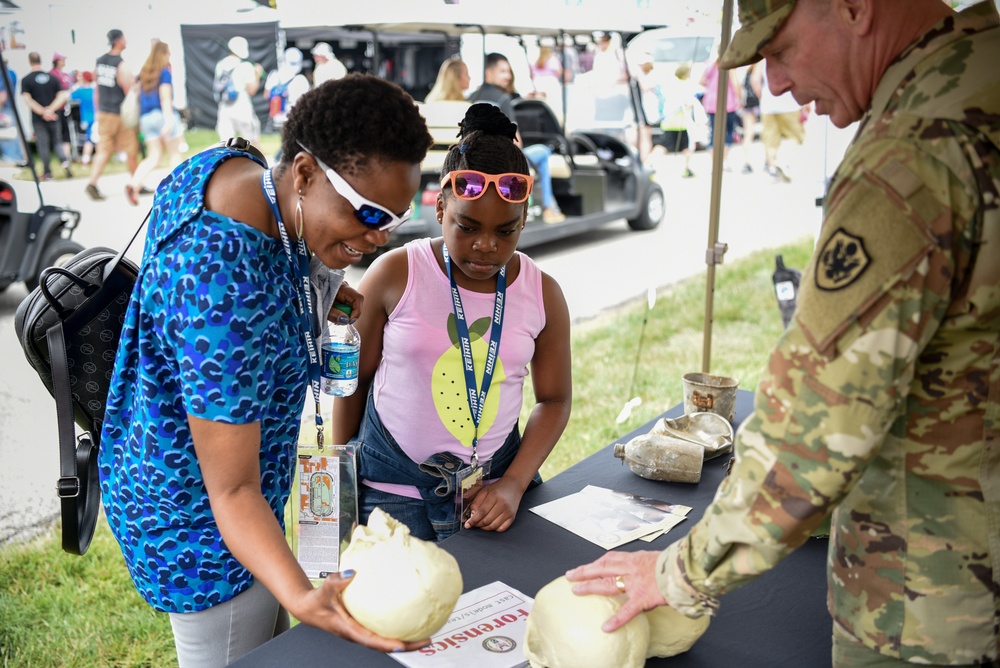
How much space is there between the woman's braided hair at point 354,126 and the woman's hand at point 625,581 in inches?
32.0

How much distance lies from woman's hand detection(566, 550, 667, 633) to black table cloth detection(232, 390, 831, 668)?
0.68ft

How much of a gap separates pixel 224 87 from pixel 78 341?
261 inches

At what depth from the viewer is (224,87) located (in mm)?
7637

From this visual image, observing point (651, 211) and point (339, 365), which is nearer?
point (339, 365)

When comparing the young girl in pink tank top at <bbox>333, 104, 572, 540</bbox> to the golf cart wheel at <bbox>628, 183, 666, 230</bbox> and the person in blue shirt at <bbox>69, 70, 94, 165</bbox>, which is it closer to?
the person in blue shirt at <bbox>69, 70, 94, 165</bbox>

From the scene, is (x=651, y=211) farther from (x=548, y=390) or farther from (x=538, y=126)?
(x=548, y=390)

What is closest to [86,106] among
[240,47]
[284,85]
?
[240,47]

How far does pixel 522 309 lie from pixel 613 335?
4803mm

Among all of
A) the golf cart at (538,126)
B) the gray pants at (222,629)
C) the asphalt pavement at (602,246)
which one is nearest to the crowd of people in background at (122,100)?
the asphalt pavement at (602,246)

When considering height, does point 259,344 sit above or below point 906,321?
below

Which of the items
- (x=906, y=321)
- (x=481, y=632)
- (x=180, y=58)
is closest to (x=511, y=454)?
(x=481, y=632)

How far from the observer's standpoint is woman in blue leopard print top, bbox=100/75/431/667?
4.49ft

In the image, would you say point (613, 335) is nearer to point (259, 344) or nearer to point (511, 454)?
point (511, 454)

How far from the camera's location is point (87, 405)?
1720mm
